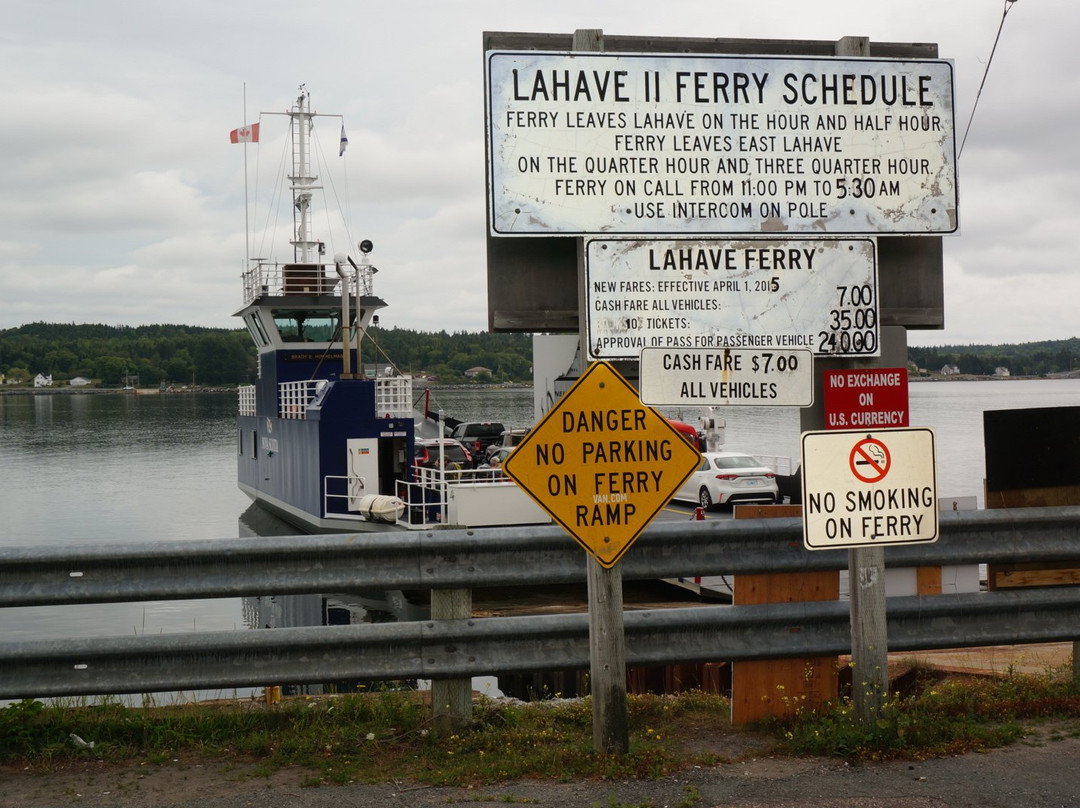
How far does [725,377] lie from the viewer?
17.7ft

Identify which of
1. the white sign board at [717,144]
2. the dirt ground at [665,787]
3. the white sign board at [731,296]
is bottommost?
the dirt ground at [665,787]

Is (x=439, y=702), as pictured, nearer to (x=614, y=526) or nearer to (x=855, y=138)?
(x=614, y=526)

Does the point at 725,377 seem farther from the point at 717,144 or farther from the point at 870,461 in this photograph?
the point at 717,144

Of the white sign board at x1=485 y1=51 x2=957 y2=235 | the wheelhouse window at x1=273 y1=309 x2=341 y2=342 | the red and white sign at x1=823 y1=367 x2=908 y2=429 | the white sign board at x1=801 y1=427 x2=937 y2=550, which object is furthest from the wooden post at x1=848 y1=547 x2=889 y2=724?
the wheelhouse window at x1=273 y1=309 x2=341 y2=342

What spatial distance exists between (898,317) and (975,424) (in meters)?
114

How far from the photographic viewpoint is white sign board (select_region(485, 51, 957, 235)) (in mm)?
5617

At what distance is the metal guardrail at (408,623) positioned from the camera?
5.12 m

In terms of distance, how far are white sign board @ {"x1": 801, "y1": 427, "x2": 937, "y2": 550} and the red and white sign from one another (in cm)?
36

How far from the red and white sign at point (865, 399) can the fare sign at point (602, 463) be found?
98 cm

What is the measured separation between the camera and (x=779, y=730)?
5.39 m

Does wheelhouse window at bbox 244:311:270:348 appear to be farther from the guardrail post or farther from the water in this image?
the guardrail post

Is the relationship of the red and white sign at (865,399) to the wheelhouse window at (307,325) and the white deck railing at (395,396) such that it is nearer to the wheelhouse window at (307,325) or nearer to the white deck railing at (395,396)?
the white deck railing at (395,396)

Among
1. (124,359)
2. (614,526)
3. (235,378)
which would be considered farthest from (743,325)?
(124,359)

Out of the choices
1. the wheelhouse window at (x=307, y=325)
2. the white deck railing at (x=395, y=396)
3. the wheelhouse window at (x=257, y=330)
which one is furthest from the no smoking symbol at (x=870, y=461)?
the wheelhouse window at (x=257, y=330)
